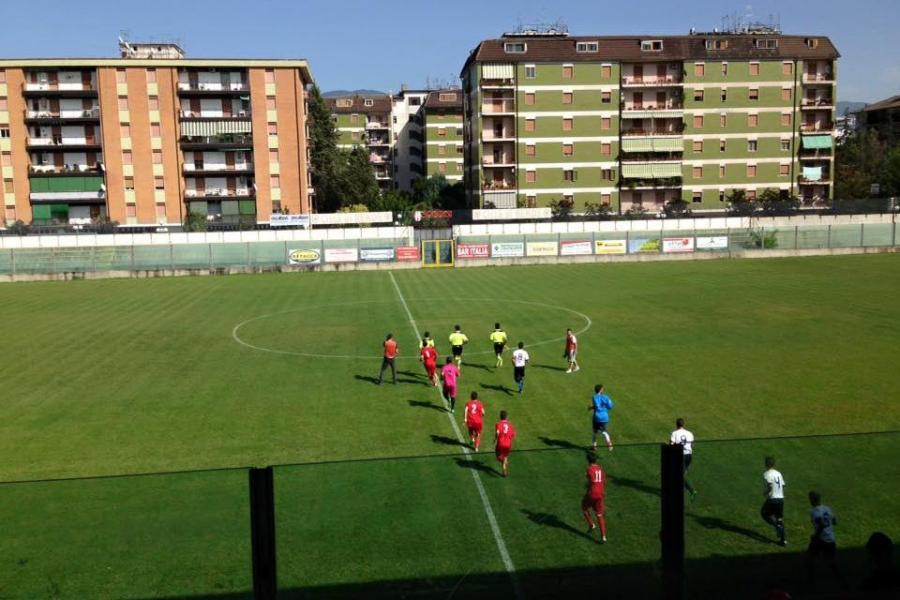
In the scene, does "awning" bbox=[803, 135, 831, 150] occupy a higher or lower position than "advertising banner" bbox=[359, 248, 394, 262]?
higher

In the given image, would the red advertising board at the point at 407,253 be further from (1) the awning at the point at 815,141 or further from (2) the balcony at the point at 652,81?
(1) the awning at the point at 815,141

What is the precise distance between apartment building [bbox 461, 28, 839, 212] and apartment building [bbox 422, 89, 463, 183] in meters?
30.8

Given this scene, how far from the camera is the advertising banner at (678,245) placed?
61219 mm

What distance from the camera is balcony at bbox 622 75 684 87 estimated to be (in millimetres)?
83938

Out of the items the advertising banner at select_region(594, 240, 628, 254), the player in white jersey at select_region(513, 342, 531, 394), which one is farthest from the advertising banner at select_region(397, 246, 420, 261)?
the player in white jersey at select_region(513, 342, 531, 394)

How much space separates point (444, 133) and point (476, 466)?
11256 cm

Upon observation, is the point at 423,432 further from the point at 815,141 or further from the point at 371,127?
the point at 371,127

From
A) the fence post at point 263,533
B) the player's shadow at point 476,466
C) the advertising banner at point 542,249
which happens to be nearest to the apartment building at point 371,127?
the advertising banner at point 542,249

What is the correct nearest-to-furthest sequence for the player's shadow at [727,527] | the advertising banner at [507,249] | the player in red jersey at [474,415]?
the player's shadow at [727,527] → the player in red jersey at [474,415] → the advertising banner at [507,249]

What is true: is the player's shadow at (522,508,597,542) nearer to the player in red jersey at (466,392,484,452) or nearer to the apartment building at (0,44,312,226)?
the player in red jersey at (466,392,484,452)

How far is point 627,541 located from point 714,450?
66.2 inches

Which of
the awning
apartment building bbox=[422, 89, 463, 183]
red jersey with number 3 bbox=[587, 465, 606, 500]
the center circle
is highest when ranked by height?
apartment building bbox=[422, 89, 463, 183]

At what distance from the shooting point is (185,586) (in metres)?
8.55

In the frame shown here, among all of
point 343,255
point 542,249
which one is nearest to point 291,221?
point 343,255
